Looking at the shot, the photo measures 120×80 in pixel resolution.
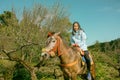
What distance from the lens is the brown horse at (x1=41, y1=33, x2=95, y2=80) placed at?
688cm

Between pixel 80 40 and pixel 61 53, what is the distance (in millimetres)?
920

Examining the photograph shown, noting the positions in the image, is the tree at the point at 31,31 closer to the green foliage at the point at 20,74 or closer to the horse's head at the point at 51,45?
the green foliage at the point at 20,74

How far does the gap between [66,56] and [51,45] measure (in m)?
0.73

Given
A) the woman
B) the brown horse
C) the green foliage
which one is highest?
the woman

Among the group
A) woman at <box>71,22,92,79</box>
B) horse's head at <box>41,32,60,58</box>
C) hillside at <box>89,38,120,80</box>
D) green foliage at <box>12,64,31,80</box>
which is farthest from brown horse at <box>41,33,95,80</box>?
green foliage at <box>12,64,31,80</box>

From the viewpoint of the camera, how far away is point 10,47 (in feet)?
72.1

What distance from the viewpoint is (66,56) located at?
7312 millimetres

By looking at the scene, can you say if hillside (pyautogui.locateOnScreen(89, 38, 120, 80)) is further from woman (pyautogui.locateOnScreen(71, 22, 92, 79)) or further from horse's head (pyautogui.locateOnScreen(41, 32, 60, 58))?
horse's head (pyautogui.locateOnScreen(41, 32, 60, 58))

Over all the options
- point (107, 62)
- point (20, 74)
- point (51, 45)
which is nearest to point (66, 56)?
point (51, 45)

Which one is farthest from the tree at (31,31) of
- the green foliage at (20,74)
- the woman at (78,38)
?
the woman at (78,38)

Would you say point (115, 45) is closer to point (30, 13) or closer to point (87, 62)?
point (30, 13)

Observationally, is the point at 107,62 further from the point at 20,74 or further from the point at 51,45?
the point at 51,45

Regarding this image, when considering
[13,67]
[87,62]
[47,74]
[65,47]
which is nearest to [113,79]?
[47,74]

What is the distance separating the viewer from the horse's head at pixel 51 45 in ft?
21.6
